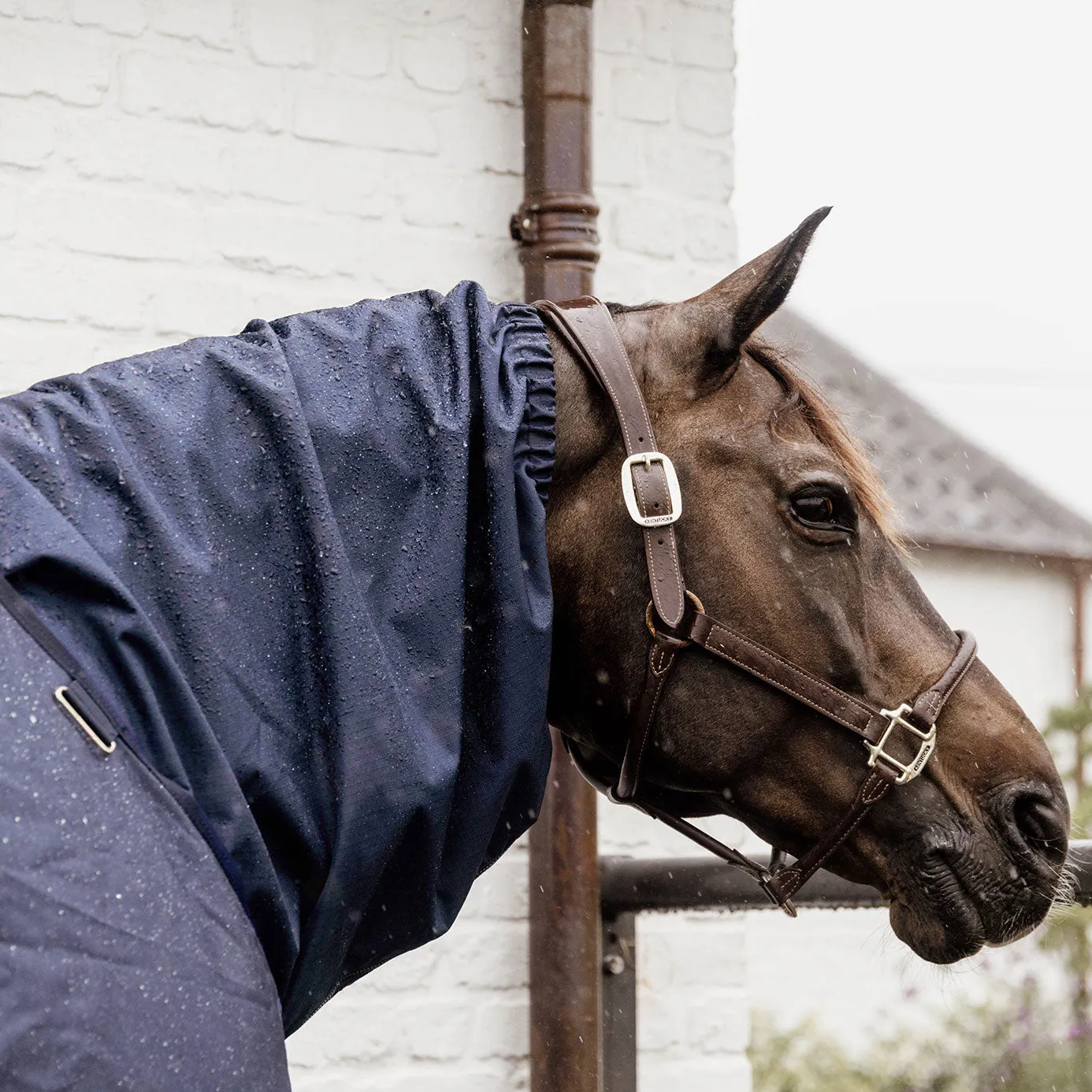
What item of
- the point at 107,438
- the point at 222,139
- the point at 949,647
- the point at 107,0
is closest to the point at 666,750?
the point at 949,647

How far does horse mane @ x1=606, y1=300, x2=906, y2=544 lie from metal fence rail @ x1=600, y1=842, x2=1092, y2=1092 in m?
0.88

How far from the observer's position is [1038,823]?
5.65 feet

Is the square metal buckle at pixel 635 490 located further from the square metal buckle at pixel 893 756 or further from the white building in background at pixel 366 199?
the white building in background at pixel 366 199

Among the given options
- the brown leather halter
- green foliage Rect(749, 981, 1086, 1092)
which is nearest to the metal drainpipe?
the brown leather halter

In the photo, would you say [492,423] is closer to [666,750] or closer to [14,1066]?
[666,750]

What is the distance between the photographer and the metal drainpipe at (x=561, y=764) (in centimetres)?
282

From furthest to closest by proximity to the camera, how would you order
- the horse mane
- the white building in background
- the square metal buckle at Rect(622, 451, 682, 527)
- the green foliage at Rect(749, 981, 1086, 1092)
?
the green foliage at Rect(749, 981, 1086, 1092), the white building in background, the horse mane, the square metal buckle at Rect(622, 451, 682, 527)

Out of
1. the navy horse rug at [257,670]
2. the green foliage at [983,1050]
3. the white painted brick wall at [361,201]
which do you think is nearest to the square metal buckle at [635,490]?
the navy horse rug at [257,670]

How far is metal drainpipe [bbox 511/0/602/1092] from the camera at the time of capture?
9.27ft

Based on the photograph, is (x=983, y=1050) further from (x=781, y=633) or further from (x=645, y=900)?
(x=781, y=633)

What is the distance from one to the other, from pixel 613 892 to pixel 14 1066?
185cm

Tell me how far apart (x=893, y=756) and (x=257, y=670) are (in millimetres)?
843

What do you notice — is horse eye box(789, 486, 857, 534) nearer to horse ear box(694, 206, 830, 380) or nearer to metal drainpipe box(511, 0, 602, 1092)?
horse ear box(694, 206, 830, 380)

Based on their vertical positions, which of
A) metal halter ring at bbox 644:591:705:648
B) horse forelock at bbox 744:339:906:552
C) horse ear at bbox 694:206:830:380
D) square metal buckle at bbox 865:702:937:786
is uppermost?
horse ear at bbox 694:206:830:380
